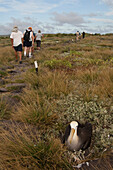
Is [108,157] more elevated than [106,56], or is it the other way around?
[106,56]

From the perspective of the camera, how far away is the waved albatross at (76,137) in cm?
232

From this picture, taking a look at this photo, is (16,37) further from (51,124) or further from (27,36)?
(51,124)

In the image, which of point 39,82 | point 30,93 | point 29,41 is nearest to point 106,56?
point 29,41

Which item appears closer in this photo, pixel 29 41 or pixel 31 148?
pixel 31 148

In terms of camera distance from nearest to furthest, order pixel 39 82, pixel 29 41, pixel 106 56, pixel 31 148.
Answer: pixel 31 148 → pixel 39 82 → pixel 106 56 → pixel 29 41

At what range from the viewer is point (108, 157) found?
94.6 inches

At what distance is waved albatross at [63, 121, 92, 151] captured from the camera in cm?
232

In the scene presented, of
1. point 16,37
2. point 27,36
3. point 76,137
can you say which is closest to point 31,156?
point 76,137

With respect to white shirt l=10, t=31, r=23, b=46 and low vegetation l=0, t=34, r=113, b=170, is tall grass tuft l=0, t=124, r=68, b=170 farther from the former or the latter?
white shirt l=10, t=31, r=23, b=46

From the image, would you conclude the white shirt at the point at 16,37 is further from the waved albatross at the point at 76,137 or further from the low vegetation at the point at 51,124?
the waved albatross at the point at 76,137

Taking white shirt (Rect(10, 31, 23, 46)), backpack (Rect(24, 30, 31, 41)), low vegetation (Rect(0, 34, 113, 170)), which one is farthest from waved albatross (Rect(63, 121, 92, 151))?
backpack (Rect(24, 30, 31, 41))

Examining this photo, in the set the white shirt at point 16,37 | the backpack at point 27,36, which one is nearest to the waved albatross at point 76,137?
the white shirt at point 16,37

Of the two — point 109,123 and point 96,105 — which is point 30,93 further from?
point 109,123

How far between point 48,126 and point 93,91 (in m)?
1.58
